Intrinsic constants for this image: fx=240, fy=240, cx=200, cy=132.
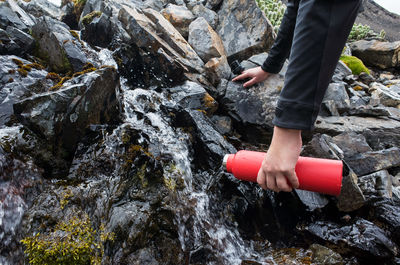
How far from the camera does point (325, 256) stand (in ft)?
10.8

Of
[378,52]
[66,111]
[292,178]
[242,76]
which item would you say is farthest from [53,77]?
[378,52]

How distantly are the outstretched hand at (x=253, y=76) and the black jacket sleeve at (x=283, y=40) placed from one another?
48 cm

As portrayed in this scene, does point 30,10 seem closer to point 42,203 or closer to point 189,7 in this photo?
point 189,7

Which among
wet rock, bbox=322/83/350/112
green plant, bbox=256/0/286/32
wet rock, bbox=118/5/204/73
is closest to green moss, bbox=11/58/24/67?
wet rock, bbox=118/5/204/73

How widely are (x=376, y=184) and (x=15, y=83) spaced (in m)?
6.74

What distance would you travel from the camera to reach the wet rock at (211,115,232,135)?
5702 mm

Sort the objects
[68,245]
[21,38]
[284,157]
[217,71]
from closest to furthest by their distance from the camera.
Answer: [284,157] < [68,245] < [21,38] < [217,71]

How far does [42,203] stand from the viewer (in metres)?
3.07

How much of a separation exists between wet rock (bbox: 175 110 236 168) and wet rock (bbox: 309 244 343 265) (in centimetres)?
195

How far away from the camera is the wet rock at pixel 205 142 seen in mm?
4430

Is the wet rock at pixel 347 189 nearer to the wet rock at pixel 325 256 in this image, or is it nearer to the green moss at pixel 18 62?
the wet rock at pixel 325 256

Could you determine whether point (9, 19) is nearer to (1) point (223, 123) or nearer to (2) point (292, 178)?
(1) point (223, 123)

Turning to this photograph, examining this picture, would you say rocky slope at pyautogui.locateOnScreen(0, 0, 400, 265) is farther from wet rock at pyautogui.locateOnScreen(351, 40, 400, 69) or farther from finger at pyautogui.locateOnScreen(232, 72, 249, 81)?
wet rock at pyautogui.locateOnScreen(351, 40, 400, 69)

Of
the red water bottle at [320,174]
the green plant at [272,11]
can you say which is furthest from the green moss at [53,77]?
the green plant at [272,11]
